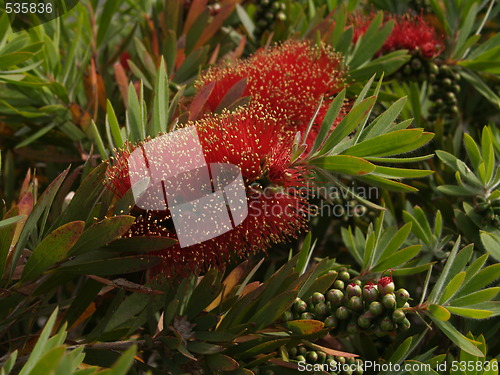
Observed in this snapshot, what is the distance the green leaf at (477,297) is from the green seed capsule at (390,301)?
0.08 m

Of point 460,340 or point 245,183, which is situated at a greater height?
point 245,183

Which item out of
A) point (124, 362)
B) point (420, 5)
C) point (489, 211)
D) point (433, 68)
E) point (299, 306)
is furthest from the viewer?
point (420, 5)

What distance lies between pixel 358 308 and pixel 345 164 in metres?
0.17

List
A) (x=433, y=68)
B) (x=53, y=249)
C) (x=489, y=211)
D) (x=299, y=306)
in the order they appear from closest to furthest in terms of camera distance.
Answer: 1. (x=53, y=249)
2. (x=299, y=306)
3. (x=489, y=211)
4. (x=433, y=68)

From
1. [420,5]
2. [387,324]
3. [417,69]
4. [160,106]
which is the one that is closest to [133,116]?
[160,106]

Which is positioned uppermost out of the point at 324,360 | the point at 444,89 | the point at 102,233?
the point at 102,233

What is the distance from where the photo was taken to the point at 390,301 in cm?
71

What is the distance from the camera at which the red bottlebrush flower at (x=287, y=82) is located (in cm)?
87

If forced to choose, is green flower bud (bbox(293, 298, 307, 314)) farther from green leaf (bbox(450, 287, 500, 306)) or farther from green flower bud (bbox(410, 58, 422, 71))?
green flower bud (bbox(410, 58, 422, 71))

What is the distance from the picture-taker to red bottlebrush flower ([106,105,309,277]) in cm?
72

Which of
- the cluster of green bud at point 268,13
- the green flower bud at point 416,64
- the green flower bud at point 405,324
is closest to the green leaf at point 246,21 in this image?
the cluster of green bud at point 268,13

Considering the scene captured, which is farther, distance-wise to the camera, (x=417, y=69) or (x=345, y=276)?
→ (x=417, y=69)

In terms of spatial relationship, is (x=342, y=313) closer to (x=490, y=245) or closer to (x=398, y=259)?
(x=398, y=259)

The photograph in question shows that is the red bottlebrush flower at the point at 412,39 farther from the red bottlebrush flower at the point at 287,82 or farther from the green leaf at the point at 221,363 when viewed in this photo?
the green leaf at the point at 221,363
